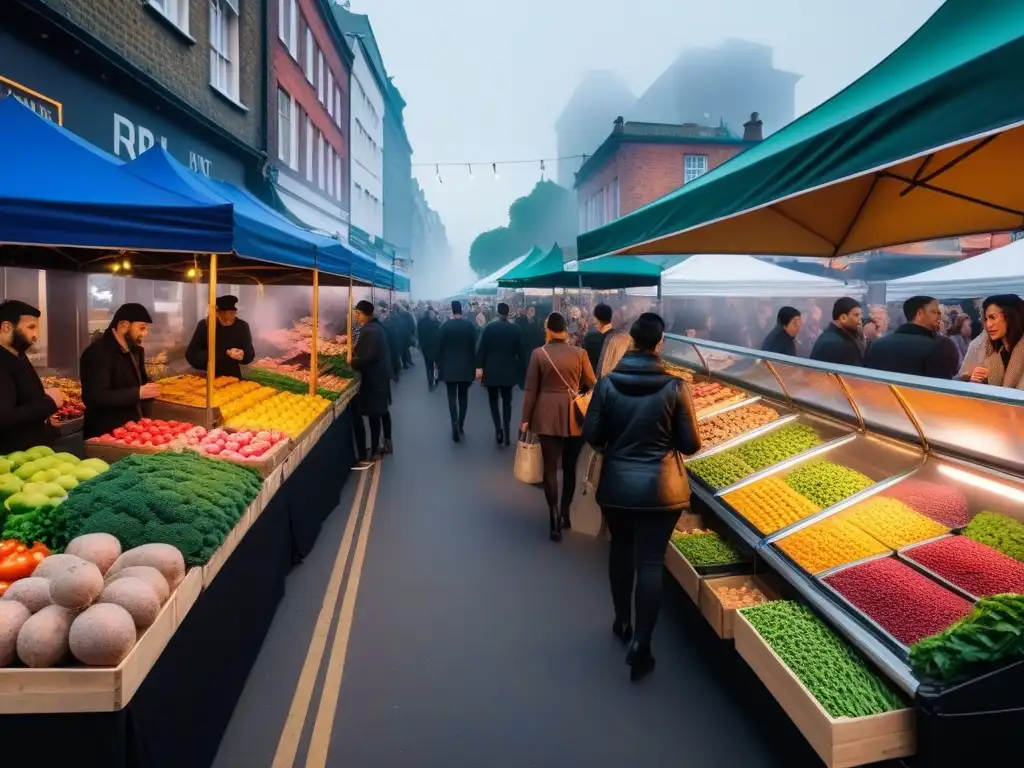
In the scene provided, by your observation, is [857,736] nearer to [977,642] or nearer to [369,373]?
[977,642]

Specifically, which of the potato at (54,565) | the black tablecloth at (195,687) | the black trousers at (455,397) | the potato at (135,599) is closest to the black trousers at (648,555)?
the black tablecloth at (195,687)

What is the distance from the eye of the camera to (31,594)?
9.53 feet

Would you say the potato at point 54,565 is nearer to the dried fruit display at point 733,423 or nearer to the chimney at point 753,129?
the dried fruit display at point 733,423

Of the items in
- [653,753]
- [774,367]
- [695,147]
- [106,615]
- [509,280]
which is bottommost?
[653,753]

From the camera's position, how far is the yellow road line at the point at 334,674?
3.57m

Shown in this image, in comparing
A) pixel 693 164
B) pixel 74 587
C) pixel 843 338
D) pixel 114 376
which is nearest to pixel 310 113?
pixel 114 376

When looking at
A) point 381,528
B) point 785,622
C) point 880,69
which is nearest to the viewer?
point 880,69

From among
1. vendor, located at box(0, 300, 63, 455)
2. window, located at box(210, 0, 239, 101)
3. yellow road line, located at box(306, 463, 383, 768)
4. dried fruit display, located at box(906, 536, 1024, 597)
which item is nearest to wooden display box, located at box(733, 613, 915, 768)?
dried fruit display, located at box(906, 536, 1024, 597)

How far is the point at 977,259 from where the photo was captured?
37.3 feet

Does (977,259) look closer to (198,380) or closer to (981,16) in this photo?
(981,16)

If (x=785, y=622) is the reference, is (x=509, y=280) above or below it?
above

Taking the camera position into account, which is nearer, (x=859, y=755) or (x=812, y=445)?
(x=859, y=755)

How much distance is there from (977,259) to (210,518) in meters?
11.8

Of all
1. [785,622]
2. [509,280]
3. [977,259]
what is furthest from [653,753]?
[509,280]
